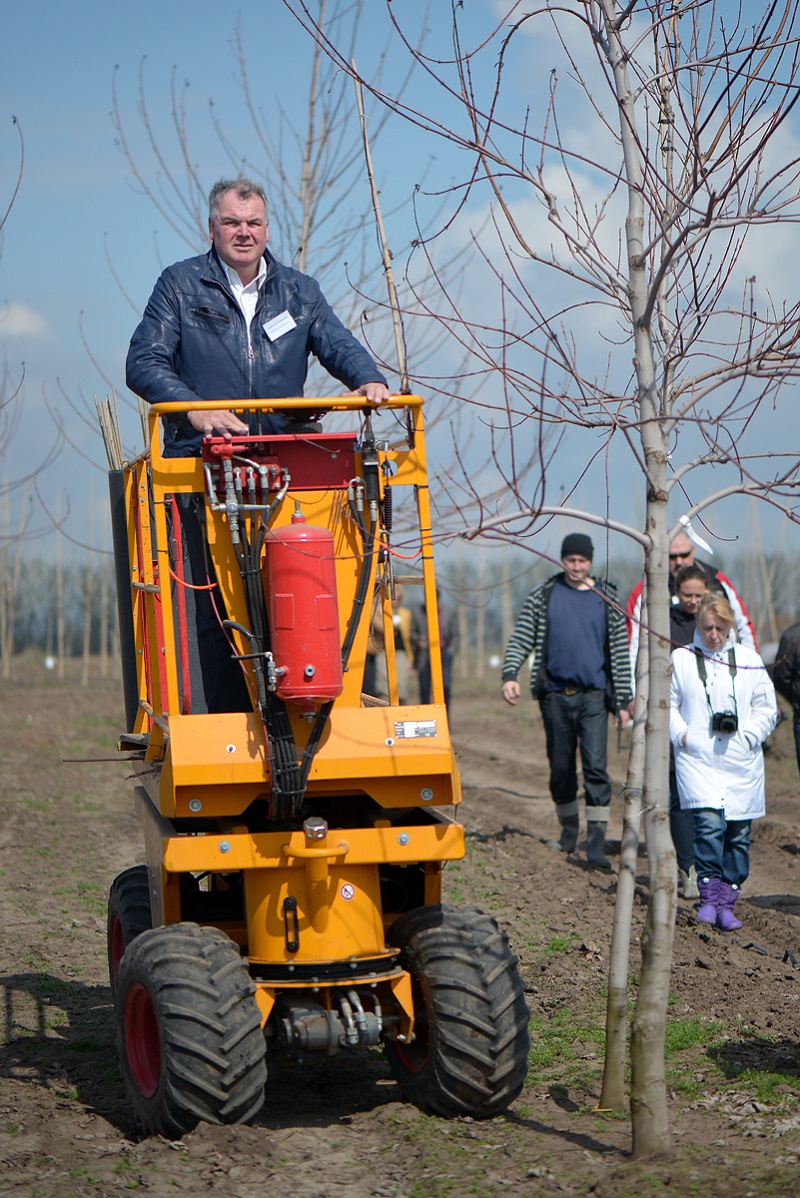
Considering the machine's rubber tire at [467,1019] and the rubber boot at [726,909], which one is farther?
the rubber boot at [726,909]

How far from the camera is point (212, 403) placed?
4.47 meters

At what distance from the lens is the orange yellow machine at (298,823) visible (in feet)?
13.9

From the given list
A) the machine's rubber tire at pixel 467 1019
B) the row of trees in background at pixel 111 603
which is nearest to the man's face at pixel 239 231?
the machine's rubber tire at pixel 467 1019

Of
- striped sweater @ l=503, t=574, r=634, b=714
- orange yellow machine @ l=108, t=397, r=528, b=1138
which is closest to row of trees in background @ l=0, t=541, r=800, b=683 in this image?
striped sweater @ l=503, t=574, r=634, b=714

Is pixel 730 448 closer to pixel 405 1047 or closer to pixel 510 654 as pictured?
pixel 405 1047

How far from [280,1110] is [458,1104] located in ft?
2.27

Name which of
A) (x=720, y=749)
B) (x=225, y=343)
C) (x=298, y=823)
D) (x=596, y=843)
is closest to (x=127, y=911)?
(x=298, y=823)

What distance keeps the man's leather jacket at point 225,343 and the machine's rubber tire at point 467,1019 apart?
6.38ft

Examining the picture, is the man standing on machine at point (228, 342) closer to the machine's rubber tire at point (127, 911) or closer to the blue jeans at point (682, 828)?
the machine's rubber tire at point (127, 911)

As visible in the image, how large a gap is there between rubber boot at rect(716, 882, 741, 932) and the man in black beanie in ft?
6.00

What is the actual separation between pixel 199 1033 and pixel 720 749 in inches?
169

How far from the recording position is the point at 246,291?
199 inches

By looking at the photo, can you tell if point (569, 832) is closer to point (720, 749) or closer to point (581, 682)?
point (581, 682)

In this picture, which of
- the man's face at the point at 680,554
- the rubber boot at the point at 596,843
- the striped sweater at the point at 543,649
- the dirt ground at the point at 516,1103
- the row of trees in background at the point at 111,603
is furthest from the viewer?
the row of trees in background at the point at 111,603
